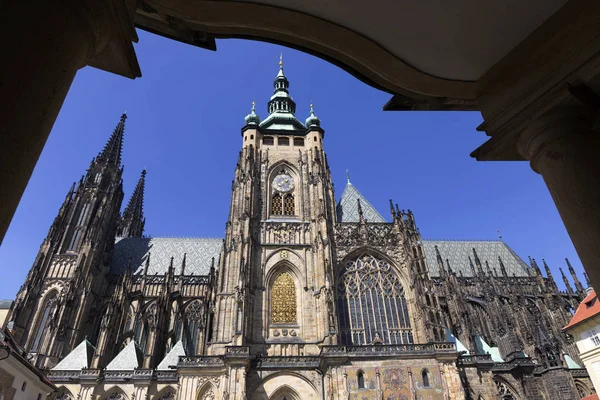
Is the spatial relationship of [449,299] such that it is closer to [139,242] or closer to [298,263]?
[298,263]

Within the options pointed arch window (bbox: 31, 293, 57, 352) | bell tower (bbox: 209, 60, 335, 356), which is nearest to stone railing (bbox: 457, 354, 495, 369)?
bell tower (bbox: 209, 60, 335, 356)

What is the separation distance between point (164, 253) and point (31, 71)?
130ft

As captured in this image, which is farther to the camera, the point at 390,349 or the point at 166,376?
the point at 166,376

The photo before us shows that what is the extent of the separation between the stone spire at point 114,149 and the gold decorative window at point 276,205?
799 inches

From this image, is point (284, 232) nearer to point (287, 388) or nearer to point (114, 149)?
point (287, 388)

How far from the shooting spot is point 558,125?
3.19m

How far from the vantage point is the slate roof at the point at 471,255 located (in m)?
38.5

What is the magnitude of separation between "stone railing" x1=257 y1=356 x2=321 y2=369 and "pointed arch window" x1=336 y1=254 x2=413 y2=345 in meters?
2.51

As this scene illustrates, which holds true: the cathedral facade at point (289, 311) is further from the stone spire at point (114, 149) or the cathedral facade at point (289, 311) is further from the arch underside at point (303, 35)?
the arch underside at point (303, 35)

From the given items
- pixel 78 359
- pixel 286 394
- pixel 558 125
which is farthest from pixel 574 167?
pixel 78 359

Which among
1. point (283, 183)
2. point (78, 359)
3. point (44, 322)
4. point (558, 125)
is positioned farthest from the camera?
point (283, 183)

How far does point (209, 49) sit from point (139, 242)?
40.7 metres

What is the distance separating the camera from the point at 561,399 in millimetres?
25016

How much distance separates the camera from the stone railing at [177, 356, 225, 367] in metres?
21.3
